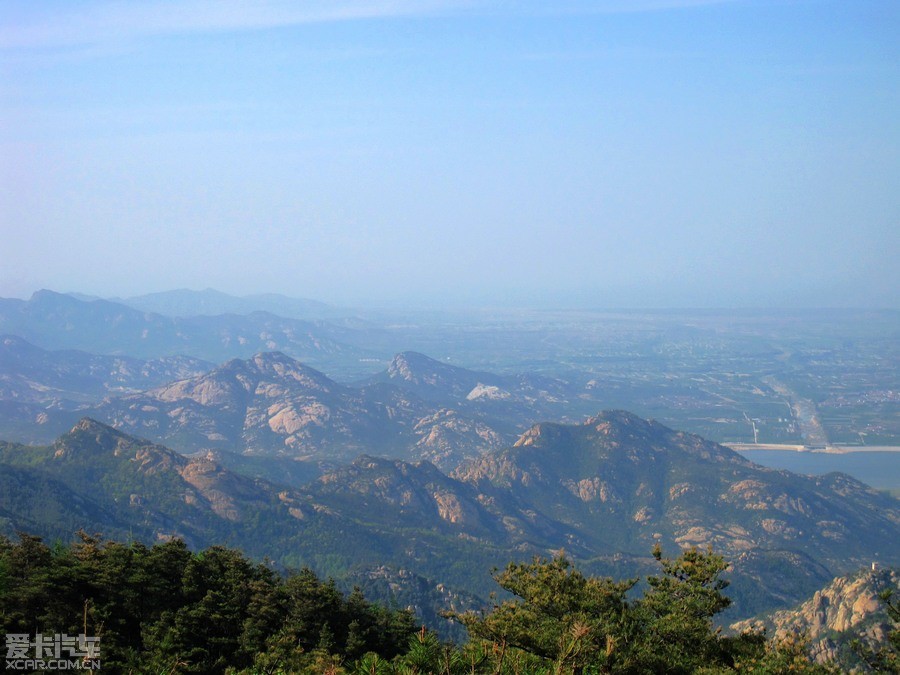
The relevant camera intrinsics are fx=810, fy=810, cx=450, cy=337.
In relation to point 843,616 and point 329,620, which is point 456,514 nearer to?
point 843,616

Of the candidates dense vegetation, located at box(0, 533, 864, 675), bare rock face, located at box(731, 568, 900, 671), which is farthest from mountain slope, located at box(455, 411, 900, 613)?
dense vegetation, located at box(0, 533, 864, 675)

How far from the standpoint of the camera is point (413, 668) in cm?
2059

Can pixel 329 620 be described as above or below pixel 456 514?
above

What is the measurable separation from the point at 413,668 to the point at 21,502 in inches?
5045

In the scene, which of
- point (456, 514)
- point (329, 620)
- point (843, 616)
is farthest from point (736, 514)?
point (329, 620)

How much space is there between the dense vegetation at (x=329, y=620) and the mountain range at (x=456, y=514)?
74.3 m

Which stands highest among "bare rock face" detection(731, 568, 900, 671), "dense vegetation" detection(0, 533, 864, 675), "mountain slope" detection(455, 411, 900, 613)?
"dense vegetation" detection(0, 533, 864, 675)

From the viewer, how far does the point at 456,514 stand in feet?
583

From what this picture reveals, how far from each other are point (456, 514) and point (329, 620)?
445ft

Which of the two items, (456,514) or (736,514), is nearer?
(736,514)

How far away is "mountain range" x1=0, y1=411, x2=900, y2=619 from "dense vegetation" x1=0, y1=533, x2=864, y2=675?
74.3 metres

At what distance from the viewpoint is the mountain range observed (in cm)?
13550

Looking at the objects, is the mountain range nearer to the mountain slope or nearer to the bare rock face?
the mountain slope

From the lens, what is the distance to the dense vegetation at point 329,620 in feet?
81.6
